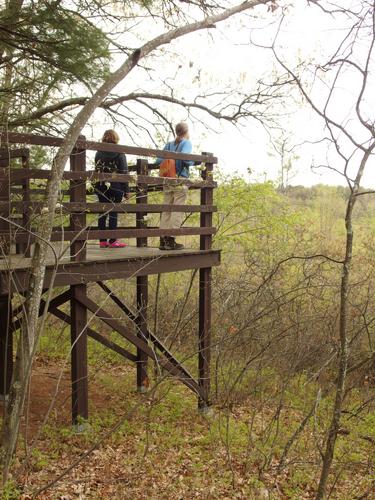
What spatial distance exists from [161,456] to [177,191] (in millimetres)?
3583

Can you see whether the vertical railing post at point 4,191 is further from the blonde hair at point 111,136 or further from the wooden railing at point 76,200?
the blonde hair at point 111,136

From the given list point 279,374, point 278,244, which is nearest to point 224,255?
point 278,244

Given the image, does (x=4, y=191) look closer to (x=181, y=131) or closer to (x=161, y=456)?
(x=181, y=131)

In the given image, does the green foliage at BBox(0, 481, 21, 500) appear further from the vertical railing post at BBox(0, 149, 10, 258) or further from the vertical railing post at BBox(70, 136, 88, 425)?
the vertical railing post at BBox(0, 149, 10, 258)

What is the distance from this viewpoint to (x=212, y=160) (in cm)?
774

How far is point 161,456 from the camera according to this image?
22.0 ft

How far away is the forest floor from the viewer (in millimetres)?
5543

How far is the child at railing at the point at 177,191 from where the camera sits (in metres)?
7.21

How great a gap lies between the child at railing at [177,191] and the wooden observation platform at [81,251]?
0.50ft

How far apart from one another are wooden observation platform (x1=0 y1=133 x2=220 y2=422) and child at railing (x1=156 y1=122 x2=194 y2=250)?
152mm

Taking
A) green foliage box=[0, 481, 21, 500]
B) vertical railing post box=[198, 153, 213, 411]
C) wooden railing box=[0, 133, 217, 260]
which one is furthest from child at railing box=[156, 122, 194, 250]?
green foliage box=[0, 481, 21, 500]

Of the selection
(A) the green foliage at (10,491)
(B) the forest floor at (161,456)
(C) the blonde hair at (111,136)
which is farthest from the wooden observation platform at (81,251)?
(A) the green foliage at (10,491)

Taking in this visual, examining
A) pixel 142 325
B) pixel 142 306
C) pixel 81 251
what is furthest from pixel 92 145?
pixel 142 306

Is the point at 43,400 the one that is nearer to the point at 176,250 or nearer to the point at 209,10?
the point at 176,250
